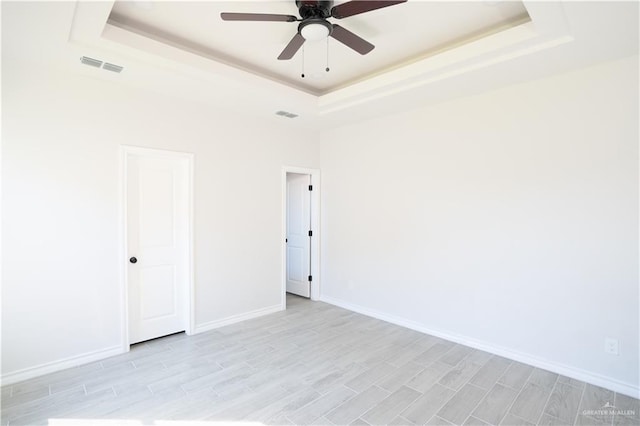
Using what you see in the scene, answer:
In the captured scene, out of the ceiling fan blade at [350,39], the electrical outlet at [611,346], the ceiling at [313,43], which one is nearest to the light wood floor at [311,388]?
the electrical outlet at [611,346]

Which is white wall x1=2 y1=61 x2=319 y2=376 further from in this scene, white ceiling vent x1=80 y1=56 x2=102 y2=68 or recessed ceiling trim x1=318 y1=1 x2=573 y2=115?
recessed ceiling trim x1=318 y1=1 x2=573 y2=115

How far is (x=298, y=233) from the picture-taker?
564 centimetres

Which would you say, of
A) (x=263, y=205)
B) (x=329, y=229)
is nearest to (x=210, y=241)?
(x=263, y=205)

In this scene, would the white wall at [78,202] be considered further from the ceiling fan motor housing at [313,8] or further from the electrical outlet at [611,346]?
the electrical outlet at [611,346]

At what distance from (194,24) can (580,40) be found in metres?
3.06

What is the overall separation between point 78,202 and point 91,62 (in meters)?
1.29

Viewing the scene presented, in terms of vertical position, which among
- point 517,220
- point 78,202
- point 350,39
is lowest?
point 517,220

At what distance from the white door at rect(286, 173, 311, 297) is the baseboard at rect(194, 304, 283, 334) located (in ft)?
2.71

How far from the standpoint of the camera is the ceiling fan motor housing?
2.35 meters

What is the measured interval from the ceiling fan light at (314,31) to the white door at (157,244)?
2.21m

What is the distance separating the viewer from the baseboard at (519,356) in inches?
110

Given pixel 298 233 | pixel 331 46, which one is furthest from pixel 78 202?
pixel 298 233

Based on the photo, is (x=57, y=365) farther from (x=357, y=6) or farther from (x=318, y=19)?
(x=357, y=6)

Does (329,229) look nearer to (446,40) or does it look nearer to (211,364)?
(211,364)
